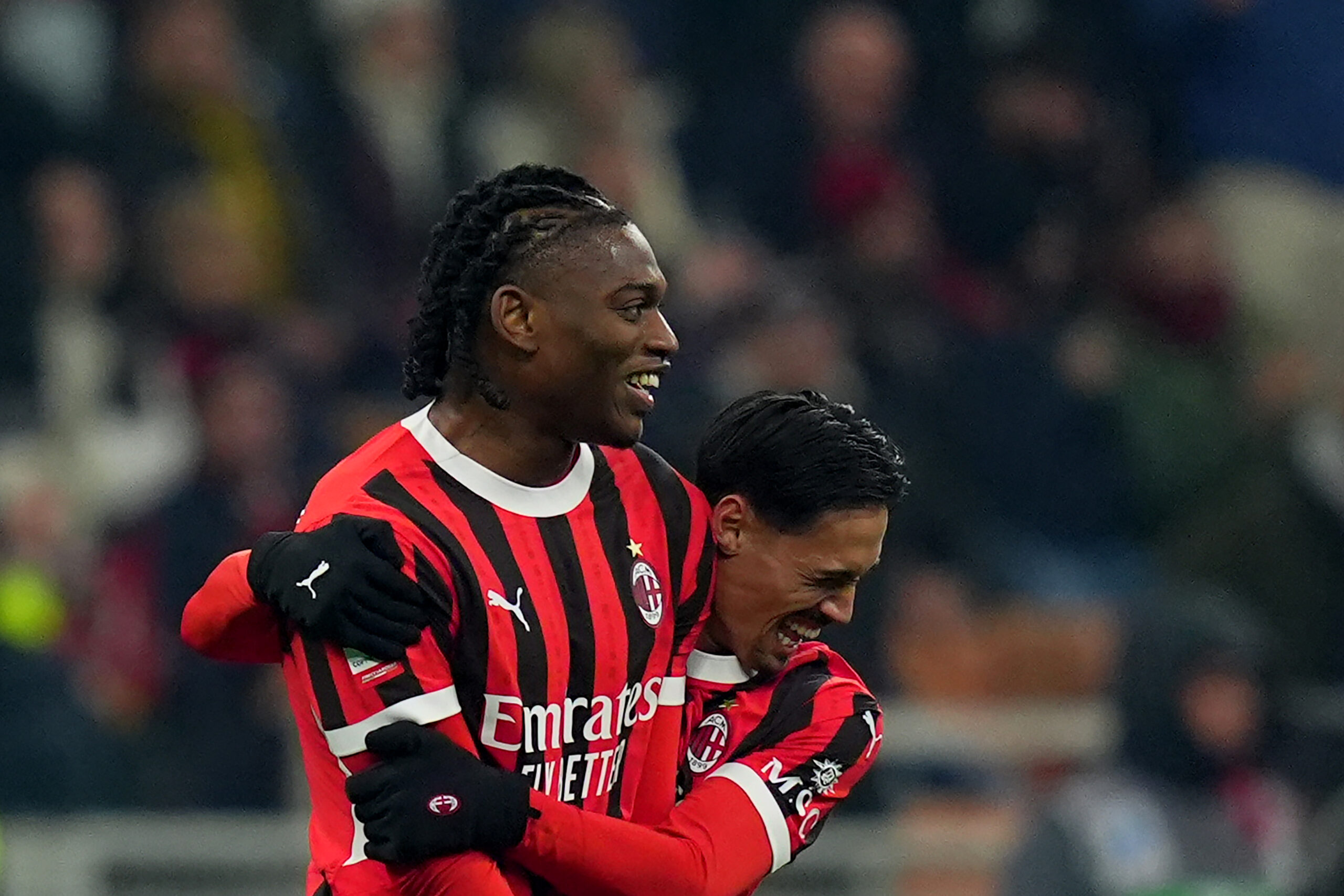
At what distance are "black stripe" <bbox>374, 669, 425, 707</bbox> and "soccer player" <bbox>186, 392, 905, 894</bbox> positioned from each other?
7.5 inches

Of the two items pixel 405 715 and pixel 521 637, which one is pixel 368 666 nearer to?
pixel 405 715

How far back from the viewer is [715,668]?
3137 millimetres

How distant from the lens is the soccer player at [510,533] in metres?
2.72

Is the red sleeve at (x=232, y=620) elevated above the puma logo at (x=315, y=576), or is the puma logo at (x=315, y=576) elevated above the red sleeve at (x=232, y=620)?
the puma logo at (x=315, y=576)

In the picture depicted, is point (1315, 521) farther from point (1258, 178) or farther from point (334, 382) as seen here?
point (334, 382)

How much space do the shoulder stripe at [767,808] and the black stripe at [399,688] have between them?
0.55m

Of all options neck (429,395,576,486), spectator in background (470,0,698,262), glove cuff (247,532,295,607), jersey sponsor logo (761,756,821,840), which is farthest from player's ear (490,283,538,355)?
spectator in background (470,0,698,262)

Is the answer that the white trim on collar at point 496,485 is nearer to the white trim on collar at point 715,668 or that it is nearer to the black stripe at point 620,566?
the black stripe at point 620,566

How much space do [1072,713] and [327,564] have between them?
4212 mm

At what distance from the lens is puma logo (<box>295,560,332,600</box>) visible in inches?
104

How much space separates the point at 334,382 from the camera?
23.4 ft

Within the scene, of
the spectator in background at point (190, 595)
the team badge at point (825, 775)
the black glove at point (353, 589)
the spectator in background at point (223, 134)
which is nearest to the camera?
the black glove at point (353, 589)

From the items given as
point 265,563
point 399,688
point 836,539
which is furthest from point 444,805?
point 836,539

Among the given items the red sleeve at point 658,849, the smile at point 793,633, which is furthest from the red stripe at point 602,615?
the smile at point 793,633
